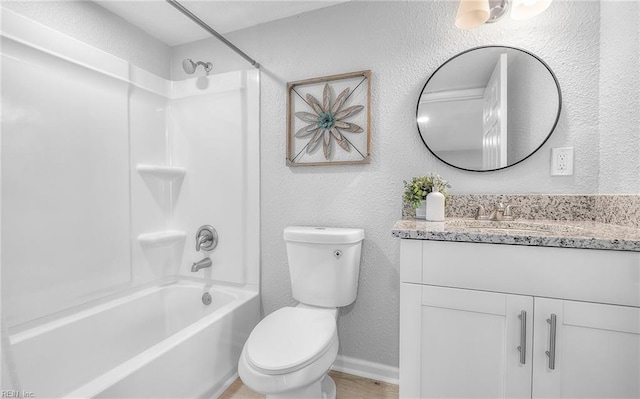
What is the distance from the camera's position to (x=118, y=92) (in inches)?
67.6

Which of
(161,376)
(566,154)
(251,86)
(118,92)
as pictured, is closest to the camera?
(161,376)

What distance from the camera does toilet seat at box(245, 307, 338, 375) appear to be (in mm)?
1050

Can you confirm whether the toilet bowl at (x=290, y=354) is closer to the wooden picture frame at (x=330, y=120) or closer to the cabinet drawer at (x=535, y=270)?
the cabinet drawer at (x=535, y=270)

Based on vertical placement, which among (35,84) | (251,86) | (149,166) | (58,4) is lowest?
(149,166)

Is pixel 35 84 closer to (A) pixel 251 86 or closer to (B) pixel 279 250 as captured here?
(A) pixel 251 86

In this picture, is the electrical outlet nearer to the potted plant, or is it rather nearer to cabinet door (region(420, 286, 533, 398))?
the potted plant

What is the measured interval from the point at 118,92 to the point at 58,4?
17.9 inches

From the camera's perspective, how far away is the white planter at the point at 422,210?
1.41 m

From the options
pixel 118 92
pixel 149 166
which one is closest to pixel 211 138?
pixel 149 166

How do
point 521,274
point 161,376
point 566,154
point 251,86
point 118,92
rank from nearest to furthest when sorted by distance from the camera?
1. point 521,274
2. point 161,376
3. point 566,154
4. point 118,92
5. point 251,86

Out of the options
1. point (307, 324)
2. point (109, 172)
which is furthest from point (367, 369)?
point (109, 172)

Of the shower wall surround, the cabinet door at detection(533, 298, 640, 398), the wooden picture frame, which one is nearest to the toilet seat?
the shower wall surround

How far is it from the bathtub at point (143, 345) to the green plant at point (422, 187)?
1136 millimetres

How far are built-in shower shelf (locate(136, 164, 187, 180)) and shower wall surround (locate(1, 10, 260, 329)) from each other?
0.01 metres
